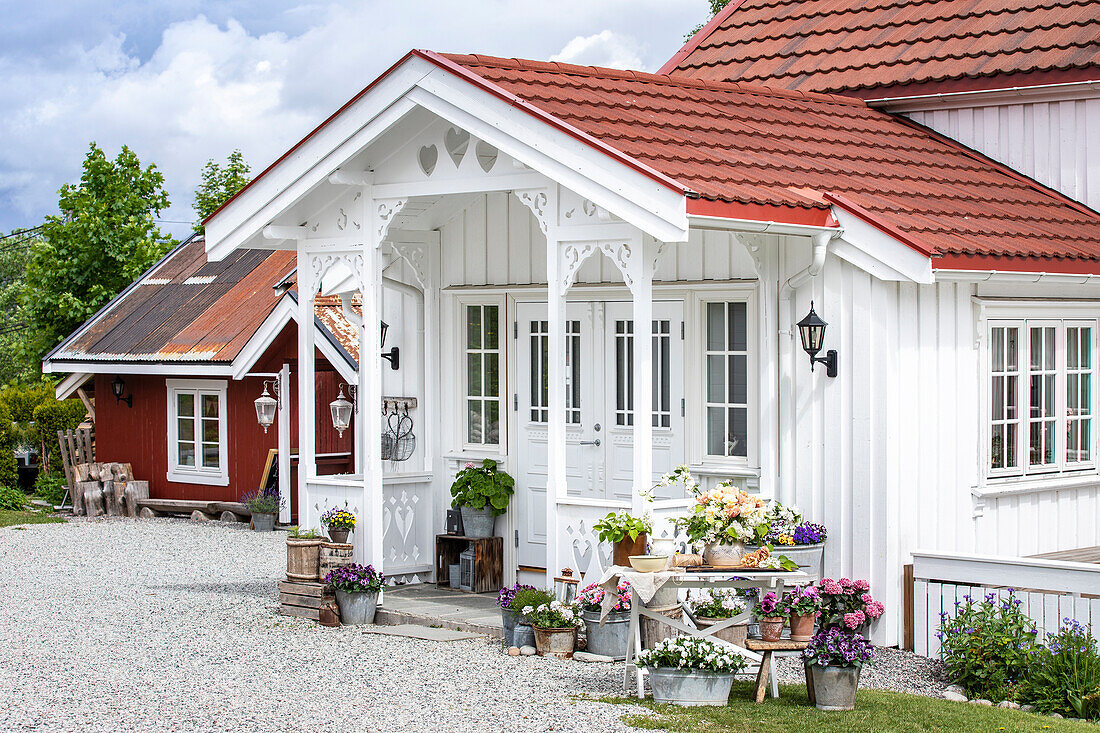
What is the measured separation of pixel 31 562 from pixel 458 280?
6447 mm

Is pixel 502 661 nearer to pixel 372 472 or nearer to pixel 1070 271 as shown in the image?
pixel 372 472

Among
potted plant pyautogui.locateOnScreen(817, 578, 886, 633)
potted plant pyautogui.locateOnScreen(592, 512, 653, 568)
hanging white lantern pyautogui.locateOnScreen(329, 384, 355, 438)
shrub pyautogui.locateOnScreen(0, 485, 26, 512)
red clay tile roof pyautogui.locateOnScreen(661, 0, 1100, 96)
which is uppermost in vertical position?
red clay tile roof pyautogui.locateOnScreen(661, 0, 1100, 96)

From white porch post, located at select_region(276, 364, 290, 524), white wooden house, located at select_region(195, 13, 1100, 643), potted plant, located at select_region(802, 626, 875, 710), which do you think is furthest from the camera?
white porch post, located at select_region(276, 364, 290, 524)

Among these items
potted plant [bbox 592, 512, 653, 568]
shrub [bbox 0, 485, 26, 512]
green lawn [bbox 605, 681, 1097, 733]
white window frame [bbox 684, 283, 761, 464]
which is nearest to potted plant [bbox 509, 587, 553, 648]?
potted plant [bbox 592, 512, 653, 568]

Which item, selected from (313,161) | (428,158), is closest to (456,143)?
(428,158)

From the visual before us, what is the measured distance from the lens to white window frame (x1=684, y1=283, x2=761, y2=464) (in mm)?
10531

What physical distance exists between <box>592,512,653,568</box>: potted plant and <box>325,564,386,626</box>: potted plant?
2.36m

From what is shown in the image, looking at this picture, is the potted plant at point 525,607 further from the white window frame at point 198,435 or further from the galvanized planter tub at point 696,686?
the white window frame at point 198,435

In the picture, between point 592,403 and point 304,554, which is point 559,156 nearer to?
point 592,403

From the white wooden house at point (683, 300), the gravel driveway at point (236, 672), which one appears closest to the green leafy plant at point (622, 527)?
the white wooden house at point (683, 300)

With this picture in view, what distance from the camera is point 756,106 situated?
38.2ft

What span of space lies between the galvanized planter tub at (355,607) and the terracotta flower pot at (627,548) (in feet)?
8.17

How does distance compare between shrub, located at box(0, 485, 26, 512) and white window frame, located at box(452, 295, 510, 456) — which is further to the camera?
shrub, located at box(0, 485, 26, 512)

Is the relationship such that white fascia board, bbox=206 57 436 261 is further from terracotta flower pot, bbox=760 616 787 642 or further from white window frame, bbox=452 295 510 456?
terracotta flower pot, bbox=760 616 787 642
